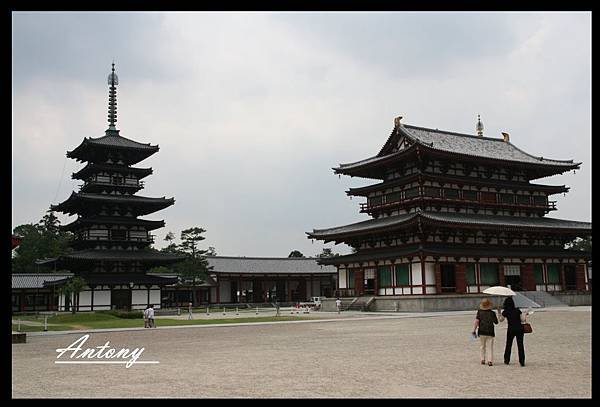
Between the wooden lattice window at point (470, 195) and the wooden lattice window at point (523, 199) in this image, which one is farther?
the wooden lattice window at point (523, 199)

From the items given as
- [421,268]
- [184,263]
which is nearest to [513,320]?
[421,268]

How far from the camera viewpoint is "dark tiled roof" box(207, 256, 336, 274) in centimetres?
7819

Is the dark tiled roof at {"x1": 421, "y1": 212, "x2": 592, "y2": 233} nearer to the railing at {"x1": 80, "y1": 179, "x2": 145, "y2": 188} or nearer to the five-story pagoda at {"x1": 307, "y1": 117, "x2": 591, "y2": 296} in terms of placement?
the five-story pagoda at {"x1": 307, "y1": 117, "x2": 591, "y2": 296}

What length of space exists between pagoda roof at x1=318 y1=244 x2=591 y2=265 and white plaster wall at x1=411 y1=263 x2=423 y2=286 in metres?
1.40

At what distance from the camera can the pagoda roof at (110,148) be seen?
208ft

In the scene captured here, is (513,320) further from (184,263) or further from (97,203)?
(184,263)

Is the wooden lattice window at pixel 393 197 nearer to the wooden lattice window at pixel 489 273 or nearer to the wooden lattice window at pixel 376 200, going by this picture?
the wooden lattice window at pixel 376 200

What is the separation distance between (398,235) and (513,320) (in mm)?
36686

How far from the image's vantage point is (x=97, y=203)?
6197 centimetres

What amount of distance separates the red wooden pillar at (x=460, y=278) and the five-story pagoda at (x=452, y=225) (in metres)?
0.08

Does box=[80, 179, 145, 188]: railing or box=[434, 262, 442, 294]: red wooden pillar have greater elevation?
box=[80, 179, 145, 188]: railing

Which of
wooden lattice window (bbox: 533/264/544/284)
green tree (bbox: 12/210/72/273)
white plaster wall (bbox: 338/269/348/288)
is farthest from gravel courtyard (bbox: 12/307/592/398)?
green tree (bbox: 12/210/72/273)

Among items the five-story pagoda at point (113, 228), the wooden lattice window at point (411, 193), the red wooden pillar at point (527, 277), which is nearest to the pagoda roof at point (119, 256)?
the five-story pagoda at point (113, 228)

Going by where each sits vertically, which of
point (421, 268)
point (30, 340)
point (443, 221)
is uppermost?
point (443, 221)
